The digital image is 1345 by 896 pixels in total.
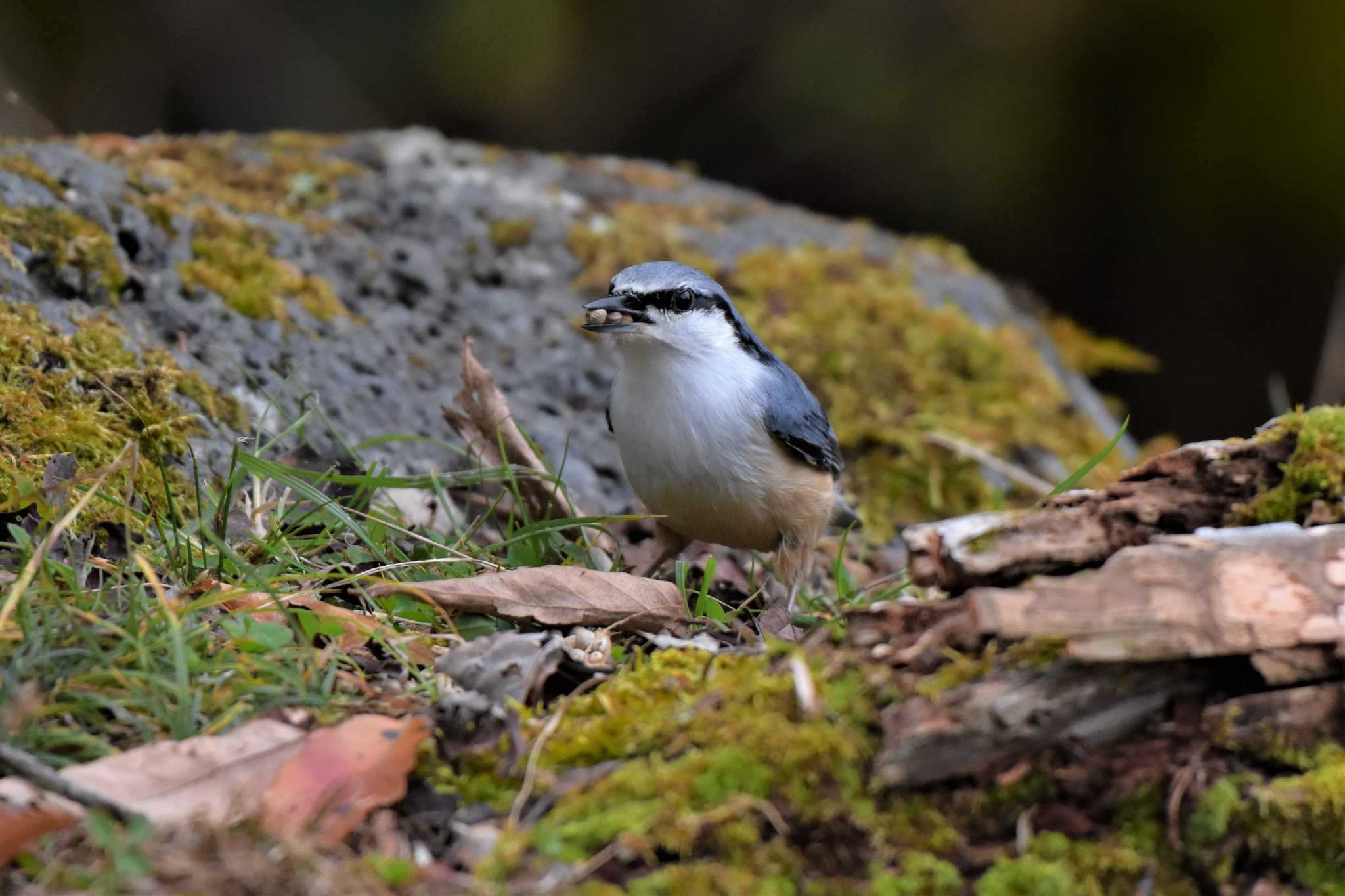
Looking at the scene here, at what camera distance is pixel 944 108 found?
778cm

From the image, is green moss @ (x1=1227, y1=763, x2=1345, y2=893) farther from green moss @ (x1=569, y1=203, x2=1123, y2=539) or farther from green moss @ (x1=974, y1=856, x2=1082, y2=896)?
green moss @ (x1=569, y1=203, x2=1123, y2=539)

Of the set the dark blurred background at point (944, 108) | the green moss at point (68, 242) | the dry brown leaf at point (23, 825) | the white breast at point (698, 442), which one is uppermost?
the dark blurred background at point (944, 108)

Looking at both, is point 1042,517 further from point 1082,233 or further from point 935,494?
point 1082,233

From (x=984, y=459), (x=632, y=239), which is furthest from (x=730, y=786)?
(x=632, y=239)

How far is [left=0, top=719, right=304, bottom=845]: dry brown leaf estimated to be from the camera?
6.21 ft

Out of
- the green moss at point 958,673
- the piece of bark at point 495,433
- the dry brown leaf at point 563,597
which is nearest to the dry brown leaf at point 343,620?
the dry brown leaf at point 563,597

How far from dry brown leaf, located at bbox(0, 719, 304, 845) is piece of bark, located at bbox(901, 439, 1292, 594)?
1187mm

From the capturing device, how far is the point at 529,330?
5594 millimetres

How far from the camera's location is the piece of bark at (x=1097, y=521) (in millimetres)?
2244

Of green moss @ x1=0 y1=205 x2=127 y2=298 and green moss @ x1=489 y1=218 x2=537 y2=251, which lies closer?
green moss @ x1=0 y1=205 x2=127 y2=298

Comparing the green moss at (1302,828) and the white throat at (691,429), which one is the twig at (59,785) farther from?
the white throat at (691,429)

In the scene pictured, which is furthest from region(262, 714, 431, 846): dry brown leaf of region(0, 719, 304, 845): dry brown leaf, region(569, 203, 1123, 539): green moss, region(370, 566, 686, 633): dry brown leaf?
region(569, 203, 1123, 539): green moss

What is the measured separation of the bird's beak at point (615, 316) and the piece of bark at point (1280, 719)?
2359 millimetres

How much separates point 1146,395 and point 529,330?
182 inches
